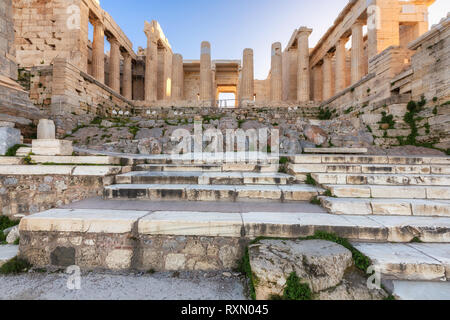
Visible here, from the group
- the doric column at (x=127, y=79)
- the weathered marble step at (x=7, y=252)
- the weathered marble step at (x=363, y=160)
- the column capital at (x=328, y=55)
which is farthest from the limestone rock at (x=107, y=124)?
the column capital at (x=328, y=55)

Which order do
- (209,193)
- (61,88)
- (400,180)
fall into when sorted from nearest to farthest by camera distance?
(209,193) < (400,180) < (61,88)

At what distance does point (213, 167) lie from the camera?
4426 millimetres

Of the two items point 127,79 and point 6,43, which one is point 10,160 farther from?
point 127,79

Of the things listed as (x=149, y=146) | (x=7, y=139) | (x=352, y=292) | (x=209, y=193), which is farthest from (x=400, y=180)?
(x=7, y=139)

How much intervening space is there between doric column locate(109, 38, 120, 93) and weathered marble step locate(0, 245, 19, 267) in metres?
16.1

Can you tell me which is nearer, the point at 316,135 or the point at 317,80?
the point at 316,135

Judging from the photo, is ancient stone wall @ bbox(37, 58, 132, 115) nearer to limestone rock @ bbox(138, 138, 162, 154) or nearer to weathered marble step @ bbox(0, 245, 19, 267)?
limestone rock @ bbox(138, 138, 162, 154)

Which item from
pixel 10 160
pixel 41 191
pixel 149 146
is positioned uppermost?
pixel 149 146

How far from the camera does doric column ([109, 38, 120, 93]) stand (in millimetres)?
15547

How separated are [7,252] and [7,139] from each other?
3.04 meters

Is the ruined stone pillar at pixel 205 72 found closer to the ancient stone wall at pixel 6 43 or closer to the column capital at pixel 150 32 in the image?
the column capital at pixel 150 32
